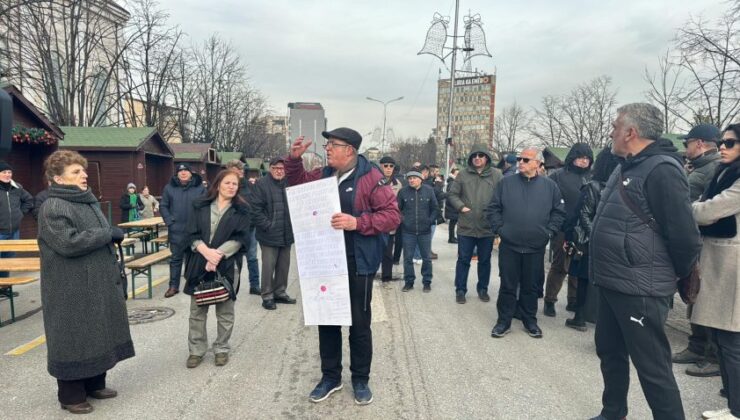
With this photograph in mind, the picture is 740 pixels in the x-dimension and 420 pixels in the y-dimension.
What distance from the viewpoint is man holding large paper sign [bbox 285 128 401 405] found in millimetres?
3451

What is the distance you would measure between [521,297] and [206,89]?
37754mm

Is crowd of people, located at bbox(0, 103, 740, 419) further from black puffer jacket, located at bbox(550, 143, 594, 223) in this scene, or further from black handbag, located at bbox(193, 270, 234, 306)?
black puffer jacket, located at bbox(550, 143, 594, 223)

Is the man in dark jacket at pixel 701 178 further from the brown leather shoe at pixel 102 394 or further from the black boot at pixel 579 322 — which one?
the brown leather shoe at pixel 102 394

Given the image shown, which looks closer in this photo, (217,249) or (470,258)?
(217,249)

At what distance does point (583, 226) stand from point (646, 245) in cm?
250

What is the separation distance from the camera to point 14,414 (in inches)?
132

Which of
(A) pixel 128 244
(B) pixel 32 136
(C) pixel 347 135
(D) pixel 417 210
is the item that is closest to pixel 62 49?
(B) pixel 32 136

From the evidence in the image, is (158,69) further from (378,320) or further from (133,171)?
(378,320)

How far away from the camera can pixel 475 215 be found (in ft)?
21.9

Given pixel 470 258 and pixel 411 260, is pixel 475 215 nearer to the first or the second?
pixel 470 258

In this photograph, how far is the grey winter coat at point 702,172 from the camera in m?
4.41

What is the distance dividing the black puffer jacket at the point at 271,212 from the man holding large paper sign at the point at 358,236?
277cm

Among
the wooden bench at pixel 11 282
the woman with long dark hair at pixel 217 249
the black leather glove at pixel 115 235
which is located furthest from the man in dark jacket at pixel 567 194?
the wooden bench at pixel 11 282

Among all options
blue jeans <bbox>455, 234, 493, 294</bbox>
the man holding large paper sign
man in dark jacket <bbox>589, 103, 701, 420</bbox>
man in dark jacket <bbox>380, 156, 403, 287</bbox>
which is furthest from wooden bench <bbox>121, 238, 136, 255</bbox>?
man in dark jacket <bbox>589, 103, 701, 420</bbox>
